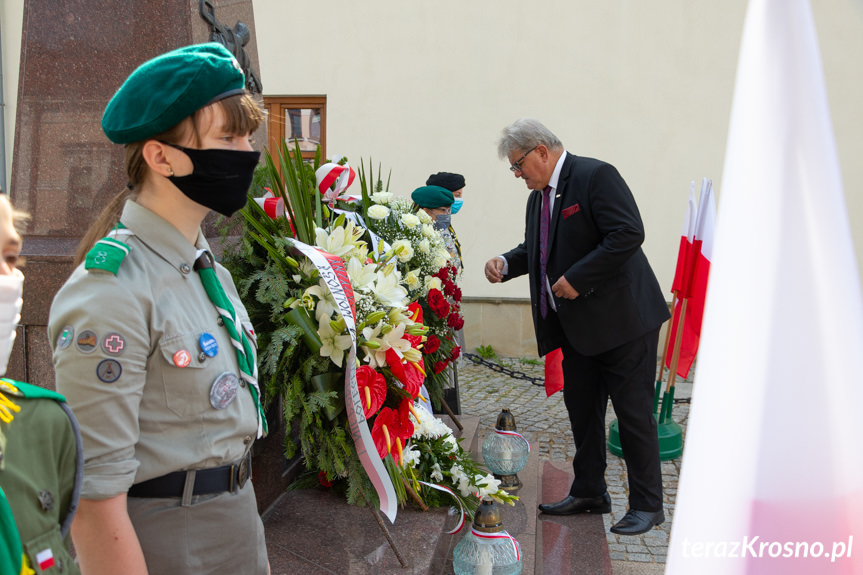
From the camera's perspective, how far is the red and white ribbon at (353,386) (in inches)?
103

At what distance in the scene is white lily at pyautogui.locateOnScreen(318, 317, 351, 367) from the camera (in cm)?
272

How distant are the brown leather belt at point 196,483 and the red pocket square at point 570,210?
8.44ft

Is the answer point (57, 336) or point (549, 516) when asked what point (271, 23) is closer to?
point (549, 516)

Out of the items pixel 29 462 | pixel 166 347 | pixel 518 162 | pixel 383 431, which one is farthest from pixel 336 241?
pixel 29 462

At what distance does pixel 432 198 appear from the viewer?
5020 millimetres

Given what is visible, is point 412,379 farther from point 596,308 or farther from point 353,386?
point 596,308

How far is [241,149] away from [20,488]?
81 cm

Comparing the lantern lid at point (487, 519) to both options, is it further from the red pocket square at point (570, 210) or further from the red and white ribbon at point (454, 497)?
the red pocket square at point (570, 210)

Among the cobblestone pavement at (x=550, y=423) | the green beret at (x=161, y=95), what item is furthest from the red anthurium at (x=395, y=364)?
the cobblestone pavement at (x=550, y=423)

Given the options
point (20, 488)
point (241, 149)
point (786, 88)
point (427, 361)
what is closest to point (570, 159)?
point (427, 361)

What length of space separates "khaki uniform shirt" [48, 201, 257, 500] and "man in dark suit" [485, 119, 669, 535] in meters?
2.38

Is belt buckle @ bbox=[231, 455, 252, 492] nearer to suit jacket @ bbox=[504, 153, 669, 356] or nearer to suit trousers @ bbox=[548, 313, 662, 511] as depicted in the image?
suit jacket @ bbox=[504, 153, 669, 356]

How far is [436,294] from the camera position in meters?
3.80

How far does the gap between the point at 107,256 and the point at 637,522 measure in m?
3.08
